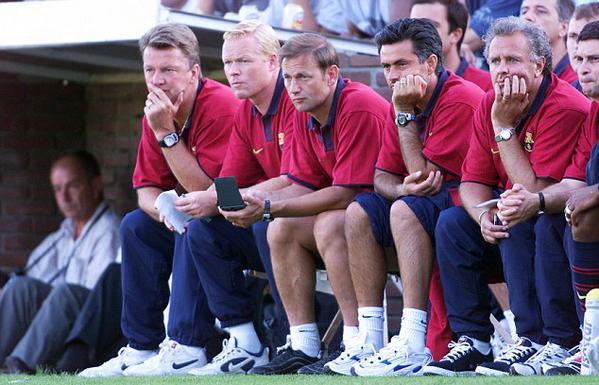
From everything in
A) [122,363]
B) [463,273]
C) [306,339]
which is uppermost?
[463,273]

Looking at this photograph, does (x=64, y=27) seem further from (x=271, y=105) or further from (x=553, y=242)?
(x=553, y=242)

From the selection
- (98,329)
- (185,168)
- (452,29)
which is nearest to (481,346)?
(185,168)

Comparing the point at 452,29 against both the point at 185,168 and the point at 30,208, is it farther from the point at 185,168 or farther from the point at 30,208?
the point at 30,208

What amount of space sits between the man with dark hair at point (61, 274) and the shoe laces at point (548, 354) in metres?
3.46

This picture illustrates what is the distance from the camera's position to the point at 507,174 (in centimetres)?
525

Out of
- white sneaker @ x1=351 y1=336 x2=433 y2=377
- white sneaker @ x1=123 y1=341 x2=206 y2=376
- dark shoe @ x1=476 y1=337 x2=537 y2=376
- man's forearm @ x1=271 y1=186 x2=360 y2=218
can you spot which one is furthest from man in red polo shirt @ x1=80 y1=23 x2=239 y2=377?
dark shoe @ x1=476 y1=337 x2=537 y2=376

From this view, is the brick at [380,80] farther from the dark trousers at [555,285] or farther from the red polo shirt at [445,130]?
the dark trousers at [555,285]

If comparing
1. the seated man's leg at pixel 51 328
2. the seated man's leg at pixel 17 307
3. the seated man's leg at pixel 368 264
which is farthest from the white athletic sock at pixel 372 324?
the seated man's leg at pixel 17 307

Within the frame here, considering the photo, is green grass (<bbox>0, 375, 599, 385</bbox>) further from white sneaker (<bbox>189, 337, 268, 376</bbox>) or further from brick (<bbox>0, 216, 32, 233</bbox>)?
brick (<bbox>0, 216, 32, 233</bbox>)

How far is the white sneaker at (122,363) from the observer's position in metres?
6.29

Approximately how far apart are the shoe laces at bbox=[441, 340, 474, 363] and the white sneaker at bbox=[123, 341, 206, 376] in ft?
4.48

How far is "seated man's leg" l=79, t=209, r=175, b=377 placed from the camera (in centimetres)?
646

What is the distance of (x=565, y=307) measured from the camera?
16.1ft

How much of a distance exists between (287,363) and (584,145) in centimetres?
156
